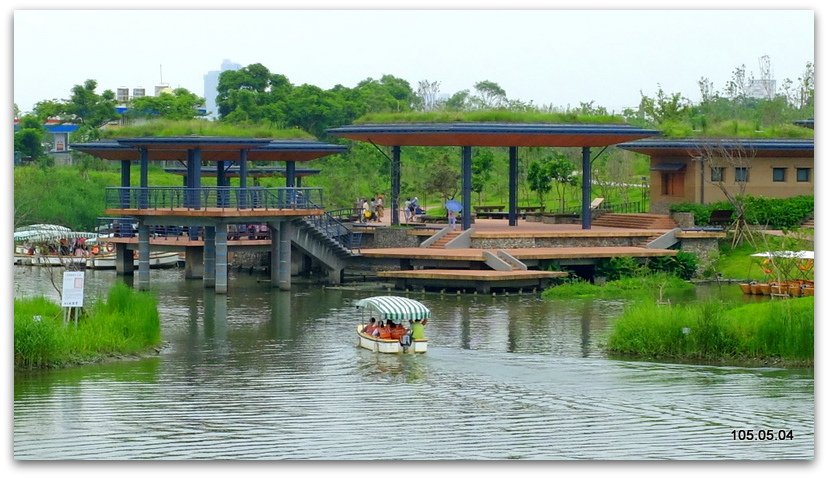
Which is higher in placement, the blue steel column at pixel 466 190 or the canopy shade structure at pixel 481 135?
the canopy shade structure at pixel 481 135

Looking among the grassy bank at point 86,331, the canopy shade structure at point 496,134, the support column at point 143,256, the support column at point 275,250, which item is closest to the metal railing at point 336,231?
the support column at point 275,250

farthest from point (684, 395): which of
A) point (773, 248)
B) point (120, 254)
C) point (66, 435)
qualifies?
point (120, 254)

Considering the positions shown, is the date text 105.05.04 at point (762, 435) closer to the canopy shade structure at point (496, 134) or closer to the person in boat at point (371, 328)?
the person in boat at point (371, 328)

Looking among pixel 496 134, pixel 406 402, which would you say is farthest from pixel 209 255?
pixel 406 402

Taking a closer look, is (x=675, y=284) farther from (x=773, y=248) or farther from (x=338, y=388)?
(x=338, y=388)

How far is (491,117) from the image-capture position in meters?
53.8

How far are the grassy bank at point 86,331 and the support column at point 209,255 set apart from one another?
47.8ft

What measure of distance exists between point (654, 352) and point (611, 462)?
38.4 feet

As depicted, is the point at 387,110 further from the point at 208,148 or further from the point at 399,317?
the point at 399,317

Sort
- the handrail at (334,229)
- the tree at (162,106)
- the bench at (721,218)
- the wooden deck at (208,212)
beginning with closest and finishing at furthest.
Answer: the wooden deck at (208,212) < the handrail at (334,229) < the bench at (721,218) < the tree at (162,106)

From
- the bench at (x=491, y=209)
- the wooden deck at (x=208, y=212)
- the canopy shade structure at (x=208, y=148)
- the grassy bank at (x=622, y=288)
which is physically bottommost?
the grassy bank at (x=622, y=288)

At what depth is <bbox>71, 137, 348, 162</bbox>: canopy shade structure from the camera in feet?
160

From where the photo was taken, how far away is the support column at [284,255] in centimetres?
4966

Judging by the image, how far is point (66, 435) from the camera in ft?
78.4
